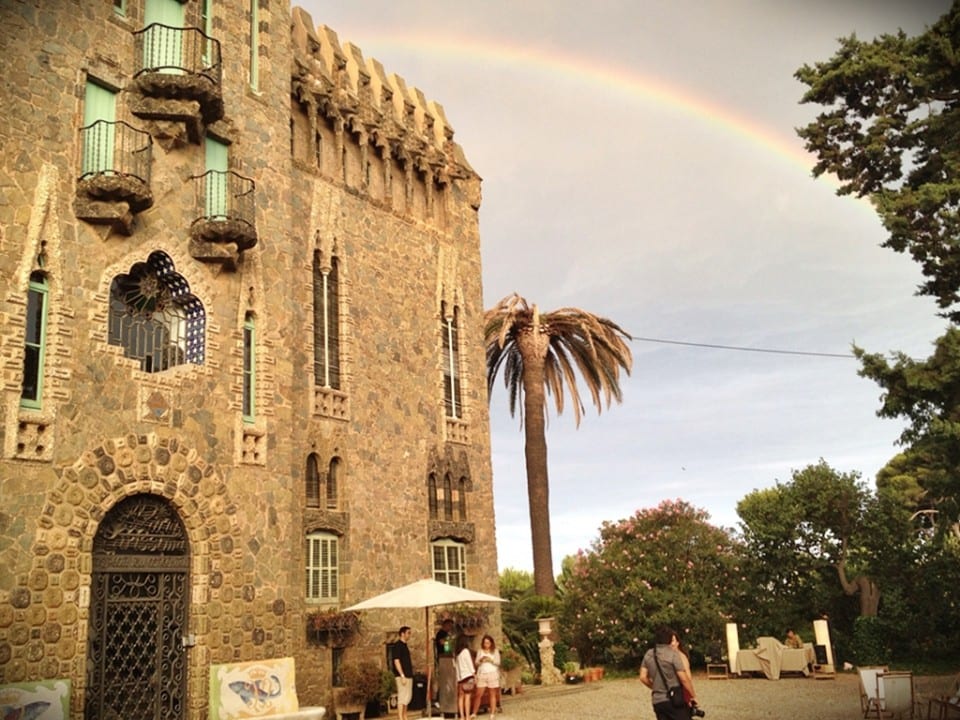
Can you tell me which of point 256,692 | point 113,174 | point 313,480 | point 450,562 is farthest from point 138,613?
point 450,562

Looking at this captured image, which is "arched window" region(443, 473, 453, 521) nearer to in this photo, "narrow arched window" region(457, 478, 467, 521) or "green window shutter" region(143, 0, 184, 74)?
"narrow arched window" region(457, 478, 467, 521)

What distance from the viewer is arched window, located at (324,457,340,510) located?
20.9m

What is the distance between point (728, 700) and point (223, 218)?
46.8ft

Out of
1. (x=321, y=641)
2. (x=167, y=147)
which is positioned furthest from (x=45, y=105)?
(x=321, y=641)

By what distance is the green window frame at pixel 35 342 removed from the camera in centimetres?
1405

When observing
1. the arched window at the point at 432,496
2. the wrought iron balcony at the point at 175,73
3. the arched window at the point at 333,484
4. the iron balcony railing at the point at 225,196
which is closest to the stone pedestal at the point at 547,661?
the arched window at the point at 432,496

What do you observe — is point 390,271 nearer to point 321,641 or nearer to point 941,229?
point 321,641

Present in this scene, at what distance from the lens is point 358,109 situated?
2369 centimetres

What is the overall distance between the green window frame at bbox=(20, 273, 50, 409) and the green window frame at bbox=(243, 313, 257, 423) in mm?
3899

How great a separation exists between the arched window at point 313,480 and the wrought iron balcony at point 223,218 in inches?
207

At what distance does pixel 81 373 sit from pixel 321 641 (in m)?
7.99

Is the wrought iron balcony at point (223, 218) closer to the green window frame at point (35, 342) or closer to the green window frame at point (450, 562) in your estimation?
the green window frame at point (35, 342)

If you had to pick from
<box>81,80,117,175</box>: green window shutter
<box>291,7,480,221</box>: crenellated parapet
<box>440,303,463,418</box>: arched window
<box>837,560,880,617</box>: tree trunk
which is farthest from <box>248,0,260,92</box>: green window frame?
<box>837,560,880,617</box>: tree trunk

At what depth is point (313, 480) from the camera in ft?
67.4
